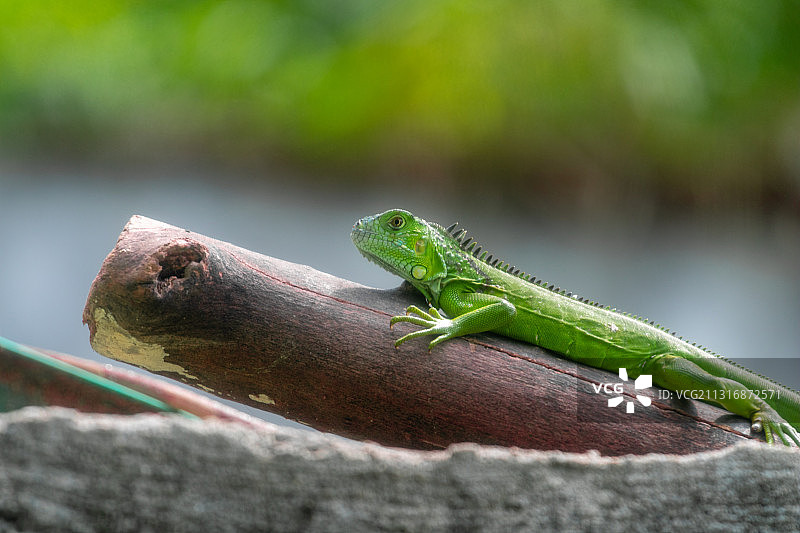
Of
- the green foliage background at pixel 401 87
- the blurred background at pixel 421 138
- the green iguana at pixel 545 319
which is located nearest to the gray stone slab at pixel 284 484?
the green iguana at pixel 545 319

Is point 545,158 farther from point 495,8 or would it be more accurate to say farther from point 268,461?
point 268,461

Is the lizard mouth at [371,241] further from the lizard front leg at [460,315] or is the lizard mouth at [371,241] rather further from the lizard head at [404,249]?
the lizard front leg at [460,315]

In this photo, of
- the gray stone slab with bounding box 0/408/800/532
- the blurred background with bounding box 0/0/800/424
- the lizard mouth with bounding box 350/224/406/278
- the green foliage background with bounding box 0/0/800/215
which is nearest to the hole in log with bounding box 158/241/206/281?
the lizard mouth with bounding box 350/224/406/278

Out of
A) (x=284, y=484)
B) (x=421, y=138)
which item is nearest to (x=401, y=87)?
(x=421, y=138)

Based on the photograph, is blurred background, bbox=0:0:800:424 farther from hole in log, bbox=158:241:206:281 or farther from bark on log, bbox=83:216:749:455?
hole in log, bbox=158:241:206:281

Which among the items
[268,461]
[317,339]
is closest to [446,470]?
[268,461]

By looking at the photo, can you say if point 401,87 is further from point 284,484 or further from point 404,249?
point 284,484
